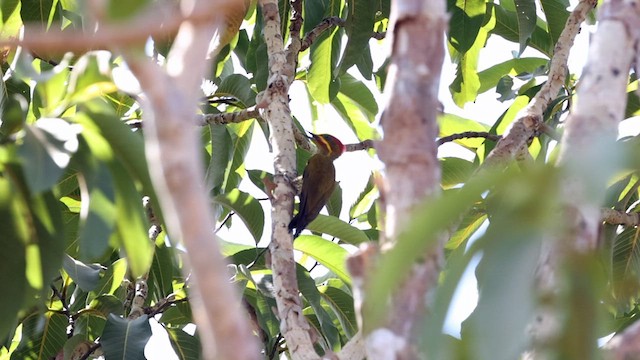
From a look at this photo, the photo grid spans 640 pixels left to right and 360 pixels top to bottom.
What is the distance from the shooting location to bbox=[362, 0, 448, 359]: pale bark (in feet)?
3.89

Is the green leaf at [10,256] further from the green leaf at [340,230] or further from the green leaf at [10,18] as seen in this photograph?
the green leaf at [340,230]

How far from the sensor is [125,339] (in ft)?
10.2

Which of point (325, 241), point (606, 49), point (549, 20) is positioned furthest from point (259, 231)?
point (606, 49)

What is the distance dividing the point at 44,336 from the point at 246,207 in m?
0.87

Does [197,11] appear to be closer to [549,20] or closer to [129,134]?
[129,134]

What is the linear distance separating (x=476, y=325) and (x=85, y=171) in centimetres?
96

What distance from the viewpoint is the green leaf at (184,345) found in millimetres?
3691

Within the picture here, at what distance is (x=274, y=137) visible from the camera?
9.92ft

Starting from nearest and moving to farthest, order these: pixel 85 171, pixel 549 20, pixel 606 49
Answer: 1. pixel 606 49
2. pixel 85 171
3. pixel 549 20

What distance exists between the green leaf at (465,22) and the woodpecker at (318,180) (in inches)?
35.0

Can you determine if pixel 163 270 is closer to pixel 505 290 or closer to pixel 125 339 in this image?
pixel 125 339

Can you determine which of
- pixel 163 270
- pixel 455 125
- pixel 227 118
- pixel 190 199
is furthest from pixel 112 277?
pixel 190 199

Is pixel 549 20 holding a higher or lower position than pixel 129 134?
higher

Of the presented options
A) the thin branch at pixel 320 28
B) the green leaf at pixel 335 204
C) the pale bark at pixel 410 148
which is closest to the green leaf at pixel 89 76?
the pale bark at pixel 410 148
